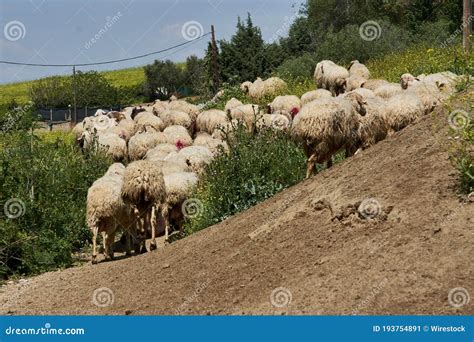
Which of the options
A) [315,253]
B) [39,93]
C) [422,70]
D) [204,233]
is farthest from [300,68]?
[39,93]

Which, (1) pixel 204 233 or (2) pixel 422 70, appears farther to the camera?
(2) pixel 422 70

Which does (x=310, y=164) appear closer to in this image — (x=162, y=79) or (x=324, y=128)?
(x=324, y=128)

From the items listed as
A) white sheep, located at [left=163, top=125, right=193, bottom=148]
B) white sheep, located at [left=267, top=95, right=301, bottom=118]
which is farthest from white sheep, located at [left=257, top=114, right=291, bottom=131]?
white sheep, located at [left=163, top=125, right=193, bottom=148]

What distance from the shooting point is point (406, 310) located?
6238 millimetres

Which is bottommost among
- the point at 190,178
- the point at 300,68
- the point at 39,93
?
the point at 190,178

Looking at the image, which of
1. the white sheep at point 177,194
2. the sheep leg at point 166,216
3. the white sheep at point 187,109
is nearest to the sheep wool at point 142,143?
the white sheep at point 187,109

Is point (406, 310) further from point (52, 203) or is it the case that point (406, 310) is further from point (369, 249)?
point (52, 203)

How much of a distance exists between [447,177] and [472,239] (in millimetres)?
1339

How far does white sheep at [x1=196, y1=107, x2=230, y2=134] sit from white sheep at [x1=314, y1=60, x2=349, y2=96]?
3483 mm

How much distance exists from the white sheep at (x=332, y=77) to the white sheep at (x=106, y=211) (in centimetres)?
1187

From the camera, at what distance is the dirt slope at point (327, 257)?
6680 millimetres

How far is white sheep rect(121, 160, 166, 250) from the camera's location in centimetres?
1242

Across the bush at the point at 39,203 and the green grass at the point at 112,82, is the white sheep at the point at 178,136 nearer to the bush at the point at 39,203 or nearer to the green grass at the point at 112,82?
the bush at the point at 39,203

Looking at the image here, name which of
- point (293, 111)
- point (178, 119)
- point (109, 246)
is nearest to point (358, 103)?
point (109, 246)
